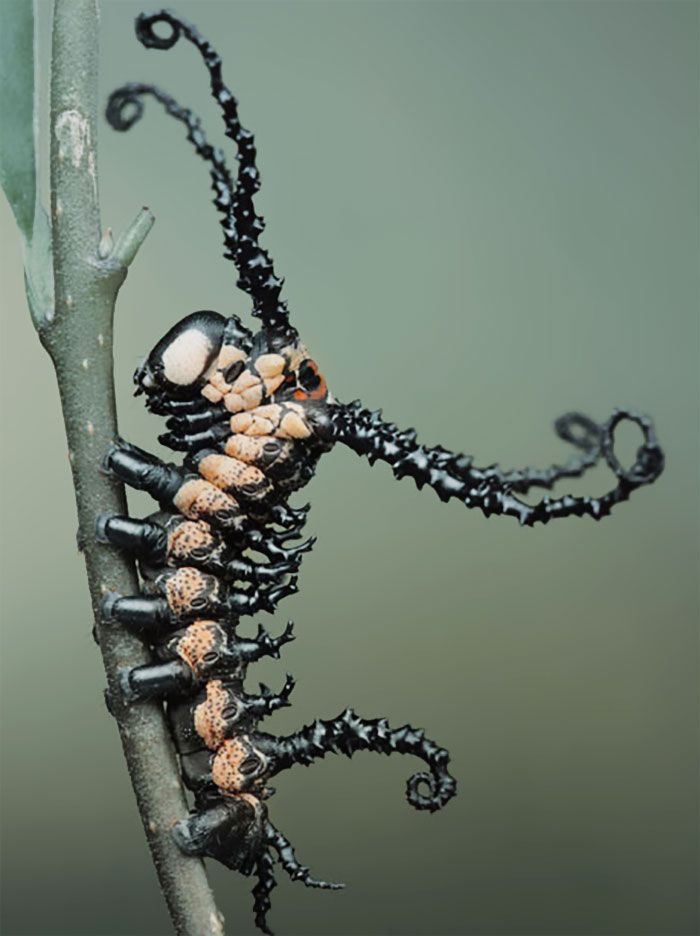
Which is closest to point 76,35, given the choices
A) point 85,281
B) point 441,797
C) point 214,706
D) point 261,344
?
point 85,281

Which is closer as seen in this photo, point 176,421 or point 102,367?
point 102,367

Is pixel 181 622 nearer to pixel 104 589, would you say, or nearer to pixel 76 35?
pixel 104 589

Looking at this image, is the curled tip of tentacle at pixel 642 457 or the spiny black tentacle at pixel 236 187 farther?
the spiny black tentacle at pixel 236 187

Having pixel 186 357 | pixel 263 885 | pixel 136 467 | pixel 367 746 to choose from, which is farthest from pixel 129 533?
pixel 263 885

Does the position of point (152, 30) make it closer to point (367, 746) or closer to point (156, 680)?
point (156, 680)

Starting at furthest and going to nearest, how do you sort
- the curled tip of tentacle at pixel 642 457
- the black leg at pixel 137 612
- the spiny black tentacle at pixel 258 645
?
the spiny black tentacle at pixel 258 645, the black leg at pixel 137 612, the curled tip of tentacle at pixel 642 457

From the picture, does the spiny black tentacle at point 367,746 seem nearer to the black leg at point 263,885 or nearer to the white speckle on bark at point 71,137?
the black leg at point 263,885

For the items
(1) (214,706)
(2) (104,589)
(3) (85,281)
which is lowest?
(1) (214,706)

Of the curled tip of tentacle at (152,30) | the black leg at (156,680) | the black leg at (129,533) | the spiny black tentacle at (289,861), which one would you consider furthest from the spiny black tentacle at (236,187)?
the spiny black tentacle at (289,861)
